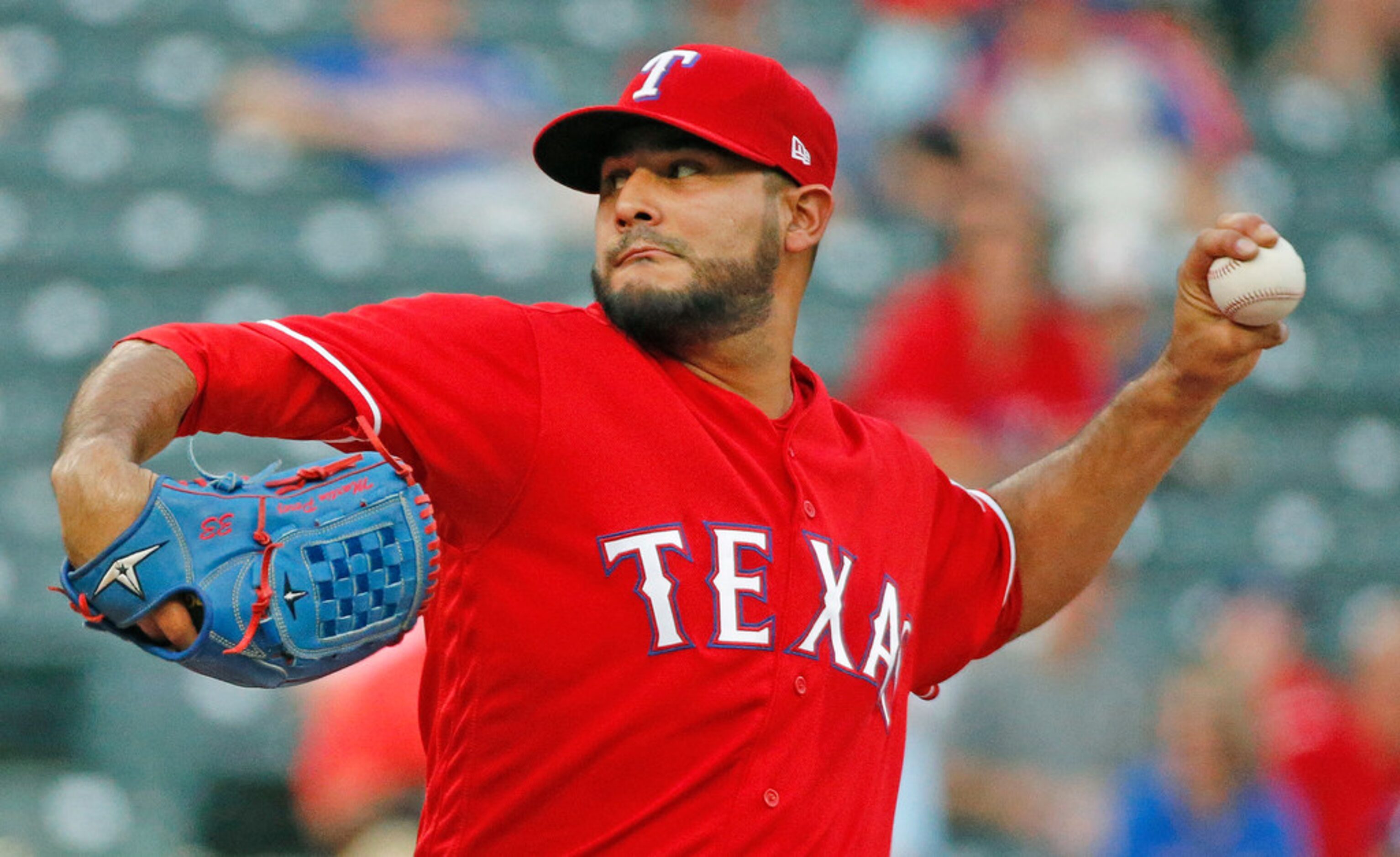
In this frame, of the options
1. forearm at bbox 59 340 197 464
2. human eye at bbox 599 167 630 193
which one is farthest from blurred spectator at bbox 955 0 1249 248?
forearm at bbox 59 340 197 464

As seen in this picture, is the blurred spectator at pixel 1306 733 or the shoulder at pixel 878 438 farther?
the blurred spectator at pixel 1306 733

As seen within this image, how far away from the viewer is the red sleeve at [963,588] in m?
2.80

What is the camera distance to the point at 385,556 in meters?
2.14

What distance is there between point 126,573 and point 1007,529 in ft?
4.83

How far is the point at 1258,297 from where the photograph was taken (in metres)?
2.70

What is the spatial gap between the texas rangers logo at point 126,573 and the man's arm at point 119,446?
25 millimetres

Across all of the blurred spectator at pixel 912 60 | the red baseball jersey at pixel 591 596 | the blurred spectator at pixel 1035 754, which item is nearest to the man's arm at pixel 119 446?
the red baseball jersey at pixel 591 596

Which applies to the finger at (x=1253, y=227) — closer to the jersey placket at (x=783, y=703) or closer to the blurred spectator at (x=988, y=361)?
the jersey placket at (x=783, y=703)

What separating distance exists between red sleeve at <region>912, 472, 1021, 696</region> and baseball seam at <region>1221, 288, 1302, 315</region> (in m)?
0.50

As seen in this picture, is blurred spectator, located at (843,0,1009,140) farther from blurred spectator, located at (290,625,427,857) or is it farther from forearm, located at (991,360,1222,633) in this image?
forearm, located at (991,360,1222,633)

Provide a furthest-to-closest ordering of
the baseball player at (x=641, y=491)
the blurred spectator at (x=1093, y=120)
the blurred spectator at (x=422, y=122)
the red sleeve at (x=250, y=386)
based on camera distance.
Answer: the blurred spectator at (x=422, y=122) < the blurred spectator at (x=1093, y=120) < the baseball player at (x=641, y=491) < the red sleeve at (x=250, y=386)

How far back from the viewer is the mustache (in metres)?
2.51

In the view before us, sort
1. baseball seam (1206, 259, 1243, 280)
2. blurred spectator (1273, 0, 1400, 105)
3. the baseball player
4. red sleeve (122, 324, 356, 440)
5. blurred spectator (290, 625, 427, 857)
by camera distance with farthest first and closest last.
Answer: blurred spectator (1273, 0, 1400, 105), blurred spectator (290, 625, 427, 857), baseball seam (1206, 259, 1243, 280), the baseball player, red sleeve (122, 324, 356, 440)

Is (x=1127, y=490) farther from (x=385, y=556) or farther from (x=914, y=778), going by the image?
(x=914, y=778)
